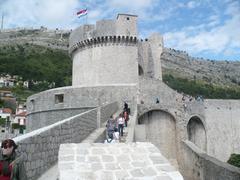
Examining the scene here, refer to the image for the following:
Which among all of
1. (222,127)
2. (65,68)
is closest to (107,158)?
(222,127)

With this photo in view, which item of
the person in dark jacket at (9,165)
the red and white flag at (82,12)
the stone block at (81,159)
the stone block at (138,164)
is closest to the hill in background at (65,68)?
the red and white flag at (82,12)

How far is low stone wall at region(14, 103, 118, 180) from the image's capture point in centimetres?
472

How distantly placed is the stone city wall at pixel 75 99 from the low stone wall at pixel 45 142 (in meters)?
8.53

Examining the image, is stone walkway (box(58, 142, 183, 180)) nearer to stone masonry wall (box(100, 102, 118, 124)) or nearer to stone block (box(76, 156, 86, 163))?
stone block (box(76, 156, 86, 163))

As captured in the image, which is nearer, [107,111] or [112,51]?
[107,111]

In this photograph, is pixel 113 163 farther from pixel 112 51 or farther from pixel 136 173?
pixel 112 51

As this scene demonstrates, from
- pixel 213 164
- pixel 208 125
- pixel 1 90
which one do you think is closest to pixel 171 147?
pixel 208 125

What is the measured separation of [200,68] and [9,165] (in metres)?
120

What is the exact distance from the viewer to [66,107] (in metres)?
18.2

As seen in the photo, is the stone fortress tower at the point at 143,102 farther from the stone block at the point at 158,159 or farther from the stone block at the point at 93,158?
the stone block at the point at 93,158

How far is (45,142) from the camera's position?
567cm

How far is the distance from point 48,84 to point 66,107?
47.5m

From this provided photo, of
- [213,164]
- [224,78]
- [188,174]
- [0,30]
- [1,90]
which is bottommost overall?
[188,174]

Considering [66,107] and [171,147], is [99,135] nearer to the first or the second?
[66,107]
